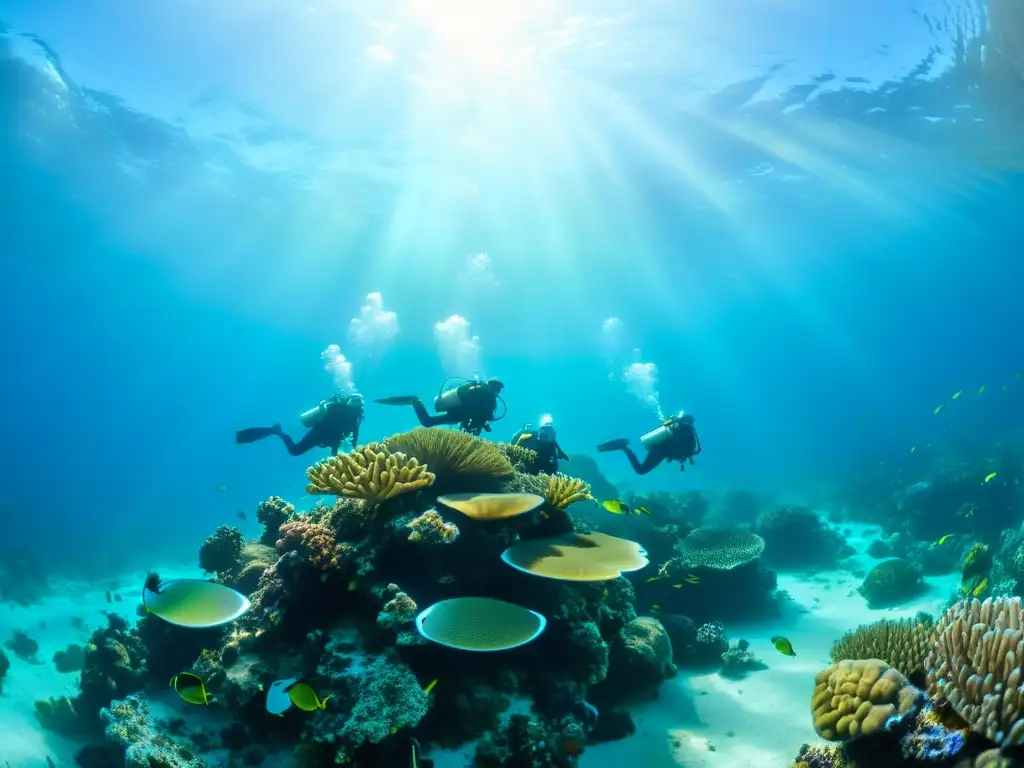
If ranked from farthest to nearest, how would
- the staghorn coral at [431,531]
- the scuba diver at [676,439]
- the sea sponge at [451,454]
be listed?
the scuba diver at [676,439] → the sea sponge at [451,454] → the staghorn coral at [431,531]

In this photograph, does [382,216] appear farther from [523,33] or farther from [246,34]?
[523,33]

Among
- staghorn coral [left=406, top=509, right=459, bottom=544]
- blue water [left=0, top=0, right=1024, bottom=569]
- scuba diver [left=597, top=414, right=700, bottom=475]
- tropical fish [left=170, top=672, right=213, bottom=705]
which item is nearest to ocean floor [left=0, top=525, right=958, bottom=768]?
tropical fish [left=170, top=672, right=213, bottom=705]

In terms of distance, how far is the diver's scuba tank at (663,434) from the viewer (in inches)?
418

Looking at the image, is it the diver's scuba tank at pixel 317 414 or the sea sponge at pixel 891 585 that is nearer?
the diver's scuba tank at pixel 317 414

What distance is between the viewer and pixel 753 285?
63.0 m

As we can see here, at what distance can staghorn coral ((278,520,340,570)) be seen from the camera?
16.9 ft

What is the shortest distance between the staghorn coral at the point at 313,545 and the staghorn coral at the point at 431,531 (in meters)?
0.87

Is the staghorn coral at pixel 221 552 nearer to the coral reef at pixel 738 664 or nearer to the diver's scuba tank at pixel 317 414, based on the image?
the diver's scuba tank at pixel 317 414

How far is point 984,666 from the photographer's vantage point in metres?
3.50

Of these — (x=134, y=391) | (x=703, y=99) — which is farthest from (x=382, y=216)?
(x=134, y=391)

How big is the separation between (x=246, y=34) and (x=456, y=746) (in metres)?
28.5

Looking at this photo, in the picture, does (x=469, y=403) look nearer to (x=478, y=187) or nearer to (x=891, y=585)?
(x=891, y=585)

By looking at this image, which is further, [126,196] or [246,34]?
[126,196]

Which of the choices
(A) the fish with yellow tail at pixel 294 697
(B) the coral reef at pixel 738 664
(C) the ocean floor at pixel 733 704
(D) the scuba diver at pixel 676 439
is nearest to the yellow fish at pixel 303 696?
(A) the fish with yellow tail at pixel 294 697
